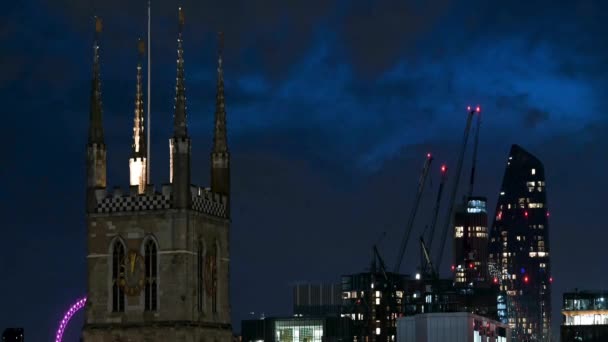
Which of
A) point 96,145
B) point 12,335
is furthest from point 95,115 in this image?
point 12,335

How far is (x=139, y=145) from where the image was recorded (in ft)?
210

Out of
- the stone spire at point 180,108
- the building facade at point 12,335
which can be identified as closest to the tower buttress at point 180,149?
the stone spire at point 180,108

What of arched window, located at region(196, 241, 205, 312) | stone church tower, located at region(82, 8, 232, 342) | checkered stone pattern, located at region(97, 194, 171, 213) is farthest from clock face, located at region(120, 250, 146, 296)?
arched window, located at region(196, 241, 205, 312)

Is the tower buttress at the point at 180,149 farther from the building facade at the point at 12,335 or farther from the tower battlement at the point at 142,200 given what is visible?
the building facade at the point at 12,335

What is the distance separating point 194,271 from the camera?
6128cm

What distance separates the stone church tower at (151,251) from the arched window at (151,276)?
0.04 m

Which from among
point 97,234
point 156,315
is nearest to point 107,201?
point 97,234

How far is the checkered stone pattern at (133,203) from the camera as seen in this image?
201ft

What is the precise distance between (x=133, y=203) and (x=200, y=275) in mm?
Answer: 4114

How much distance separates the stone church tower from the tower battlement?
0.04 m

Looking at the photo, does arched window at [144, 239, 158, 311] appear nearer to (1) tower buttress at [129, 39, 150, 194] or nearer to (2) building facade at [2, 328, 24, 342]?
(1) tower buttress at [129, 39, 150, 194]

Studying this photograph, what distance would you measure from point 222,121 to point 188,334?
964cm

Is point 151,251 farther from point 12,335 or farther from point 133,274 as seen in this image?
point 12,335

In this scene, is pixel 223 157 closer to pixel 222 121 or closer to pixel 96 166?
pixel 222 121
